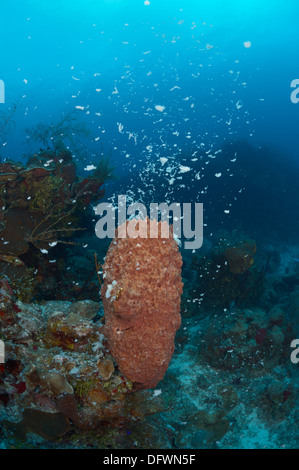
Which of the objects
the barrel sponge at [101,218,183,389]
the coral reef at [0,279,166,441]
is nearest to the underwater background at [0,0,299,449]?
the coral reef at [0,279,166,441]

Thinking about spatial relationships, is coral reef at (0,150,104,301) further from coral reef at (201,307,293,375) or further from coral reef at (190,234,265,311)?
coral reef at (190,234,265,311)

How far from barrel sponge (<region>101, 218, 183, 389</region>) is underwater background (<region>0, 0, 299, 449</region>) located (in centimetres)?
18

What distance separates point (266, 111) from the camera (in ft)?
134

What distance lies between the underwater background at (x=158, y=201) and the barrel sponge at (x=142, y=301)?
0.18m

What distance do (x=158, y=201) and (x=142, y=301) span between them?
62.7 feet

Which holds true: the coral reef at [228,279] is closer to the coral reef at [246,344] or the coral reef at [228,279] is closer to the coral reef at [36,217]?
the coral reef at [246,344]

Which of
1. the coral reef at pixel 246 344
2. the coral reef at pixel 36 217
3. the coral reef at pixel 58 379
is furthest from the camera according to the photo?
the coral reef at pixel 246 344

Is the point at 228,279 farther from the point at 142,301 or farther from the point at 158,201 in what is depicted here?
the point at 158,201

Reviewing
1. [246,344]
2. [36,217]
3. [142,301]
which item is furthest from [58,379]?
[246,344]

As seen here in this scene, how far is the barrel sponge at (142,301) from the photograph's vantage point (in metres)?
2.99

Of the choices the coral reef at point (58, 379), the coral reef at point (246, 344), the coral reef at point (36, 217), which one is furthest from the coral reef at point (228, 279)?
the coral reef at point (58, 379)

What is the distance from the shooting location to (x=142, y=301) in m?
3.00
